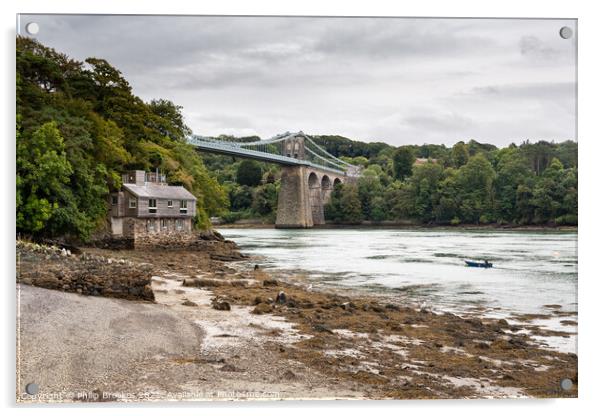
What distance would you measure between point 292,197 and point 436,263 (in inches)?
53.1

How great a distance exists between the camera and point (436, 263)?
477 centimetres

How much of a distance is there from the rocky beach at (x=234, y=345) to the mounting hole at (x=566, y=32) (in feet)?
5.91

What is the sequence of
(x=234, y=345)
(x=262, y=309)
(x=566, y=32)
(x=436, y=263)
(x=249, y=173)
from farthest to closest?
(x=249, y=173), (x=436, y=263), (x=262, y=309), (x=566, y=32), (x=234, y=345)

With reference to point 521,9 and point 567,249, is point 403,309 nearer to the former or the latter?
point 567,249

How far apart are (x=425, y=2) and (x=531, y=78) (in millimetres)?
888

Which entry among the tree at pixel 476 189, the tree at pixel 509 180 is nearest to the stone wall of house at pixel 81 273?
the tree at pixel 476 189

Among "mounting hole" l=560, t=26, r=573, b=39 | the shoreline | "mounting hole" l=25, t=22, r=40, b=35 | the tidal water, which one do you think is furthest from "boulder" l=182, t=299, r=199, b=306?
"mounting hole" l=560, t=26, r=573, b=39

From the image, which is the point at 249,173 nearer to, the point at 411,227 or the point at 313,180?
the point at 313,180

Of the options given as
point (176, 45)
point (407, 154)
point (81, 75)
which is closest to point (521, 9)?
point (407, 154)

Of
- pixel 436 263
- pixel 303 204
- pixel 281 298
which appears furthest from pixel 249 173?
pixel 436 263

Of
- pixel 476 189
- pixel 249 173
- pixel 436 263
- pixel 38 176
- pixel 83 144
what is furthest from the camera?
pixel 249 173

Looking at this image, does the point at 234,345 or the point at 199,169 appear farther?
the point at 199,169

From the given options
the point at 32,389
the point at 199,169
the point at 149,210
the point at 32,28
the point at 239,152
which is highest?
the point at 32,28

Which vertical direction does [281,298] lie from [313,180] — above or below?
below
